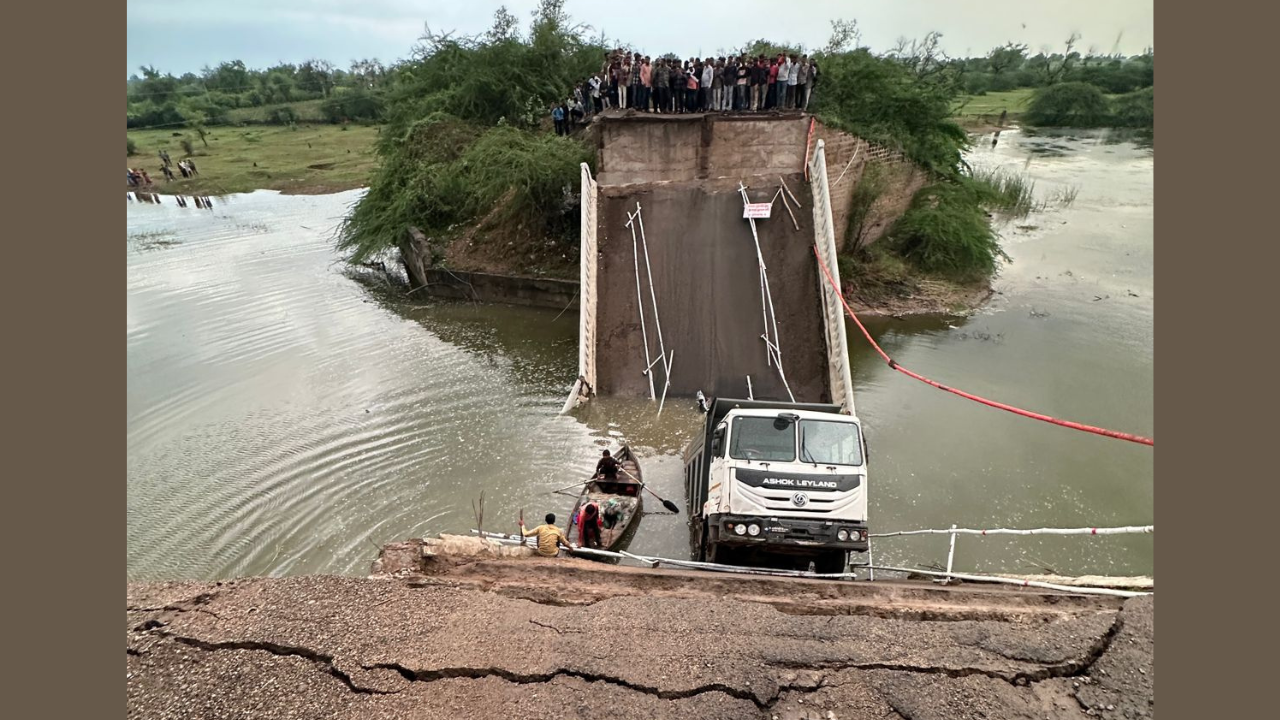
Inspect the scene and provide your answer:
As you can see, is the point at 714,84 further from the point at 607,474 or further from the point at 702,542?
the point at 702,542

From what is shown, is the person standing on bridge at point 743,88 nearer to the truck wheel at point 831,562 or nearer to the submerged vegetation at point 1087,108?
the truck wheel at point 831,562

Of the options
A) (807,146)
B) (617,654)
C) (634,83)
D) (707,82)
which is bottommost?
(617,654)

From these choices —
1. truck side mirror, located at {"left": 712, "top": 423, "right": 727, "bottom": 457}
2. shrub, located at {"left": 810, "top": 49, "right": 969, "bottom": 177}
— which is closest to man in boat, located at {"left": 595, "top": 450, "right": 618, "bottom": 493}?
truck side mirror, located at {"left": 712, "top": 423, "right": 727, "bottom": 457}

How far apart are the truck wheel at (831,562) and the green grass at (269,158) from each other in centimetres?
3551

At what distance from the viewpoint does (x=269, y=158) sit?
53531mm

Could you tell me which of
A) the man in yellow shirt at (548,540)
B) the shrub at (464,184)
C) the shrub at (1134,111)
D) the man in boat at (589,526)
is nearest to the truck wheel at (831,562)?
the man in boat at (589,526)

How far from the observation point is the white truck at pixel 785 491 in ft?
26.1

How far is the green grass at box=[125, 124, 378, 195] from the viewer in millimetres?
44594

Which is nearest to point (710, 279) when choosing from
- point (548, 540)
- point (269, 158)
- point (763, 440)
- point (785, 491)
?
point (763, 440)

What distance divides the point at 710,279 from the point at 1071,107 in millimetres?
64833

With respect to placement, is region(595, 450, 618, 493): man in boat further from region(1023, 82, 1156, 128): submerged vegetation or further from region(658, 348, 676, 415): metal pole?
region(1023, 82, 1156, 128): submerged vegetation

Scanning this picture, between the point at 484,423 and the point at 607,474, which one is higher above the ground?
the point at 484,423

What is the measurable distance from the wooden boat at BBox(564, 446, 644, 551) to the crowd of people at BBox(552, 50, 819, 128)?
41.6ft

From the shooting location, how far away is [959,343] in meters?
18.8
